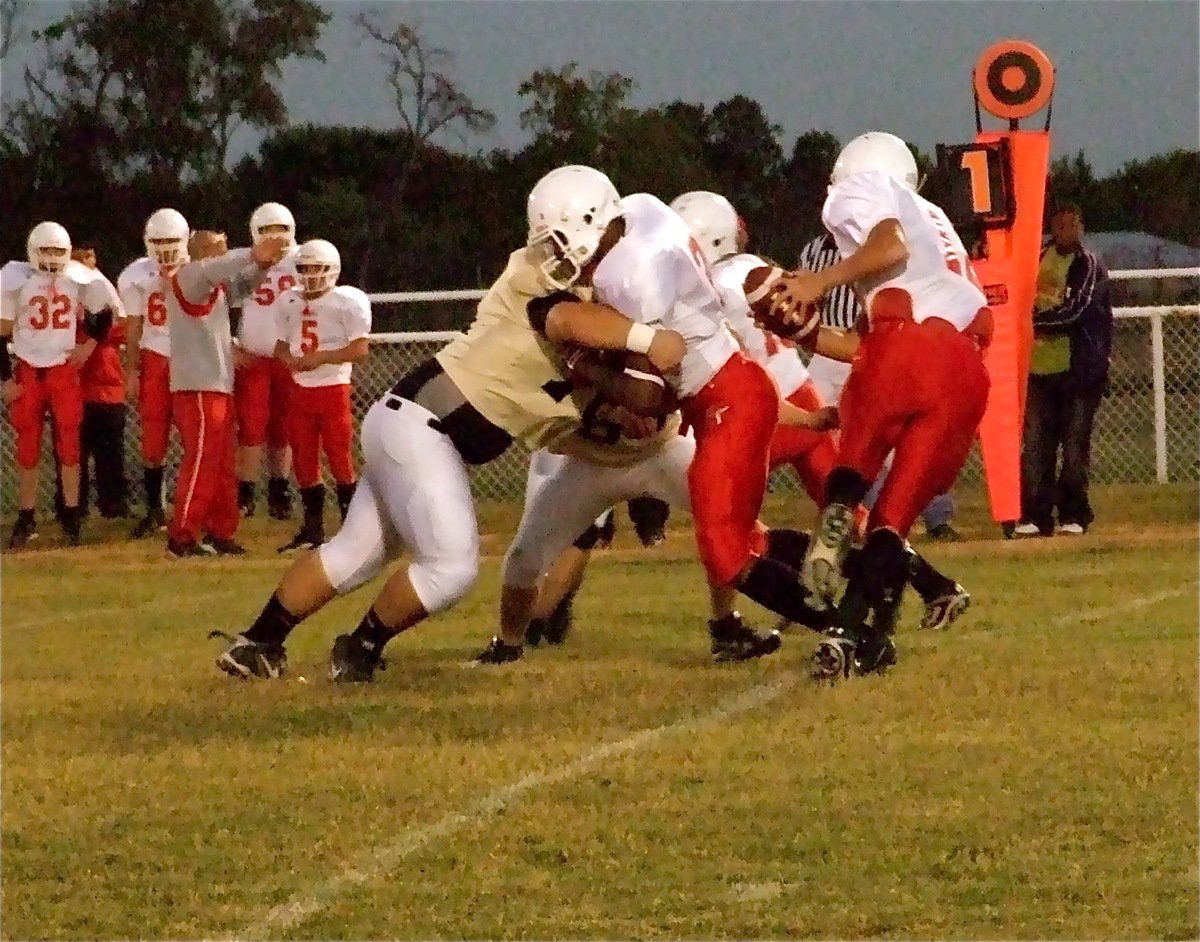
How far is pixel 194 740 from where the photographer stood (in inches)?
258

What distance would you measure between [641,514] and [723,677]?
5233 millimetres

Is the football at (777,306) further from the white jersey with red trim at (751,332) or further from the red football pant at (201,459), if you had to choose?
the red football pant at (201,459)

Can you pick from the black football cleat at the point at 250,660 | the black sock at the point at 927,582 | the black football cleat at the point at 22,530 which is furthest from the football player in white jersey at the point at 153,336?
the black sock at the point at 927,582

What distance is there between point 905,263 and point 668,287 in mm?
836

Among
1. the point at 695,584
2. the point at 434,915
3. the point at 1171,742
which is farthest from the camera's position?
the point at 695,584

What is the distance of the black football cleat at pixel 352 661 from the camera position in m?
7.39

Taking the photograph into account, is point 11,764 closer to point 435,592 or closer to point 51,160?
point 435,592

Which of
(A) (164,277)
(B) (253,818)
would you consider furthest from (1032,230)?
(B) (253,818)

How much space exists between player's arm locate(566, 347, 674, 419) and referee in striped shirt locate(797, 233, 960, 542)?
1782mm

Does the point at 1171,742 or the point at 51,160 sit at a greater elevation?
the point at 51,160

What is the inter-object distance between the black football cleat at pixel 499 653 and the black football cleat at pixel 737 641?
72 centimetres

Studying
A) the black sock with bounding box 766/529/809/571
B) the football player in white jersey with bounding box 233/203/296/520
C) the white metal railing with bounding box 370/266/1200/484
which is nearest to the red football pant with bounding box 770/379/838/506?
the black sock with bounding box 766/529/809/571

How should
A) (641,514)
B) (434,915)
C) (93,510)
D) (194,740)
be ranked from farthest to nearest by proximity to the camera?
(93,510) < (641,514) < (194,740) < (434,915)

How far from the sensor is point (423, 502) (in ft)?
22.4
